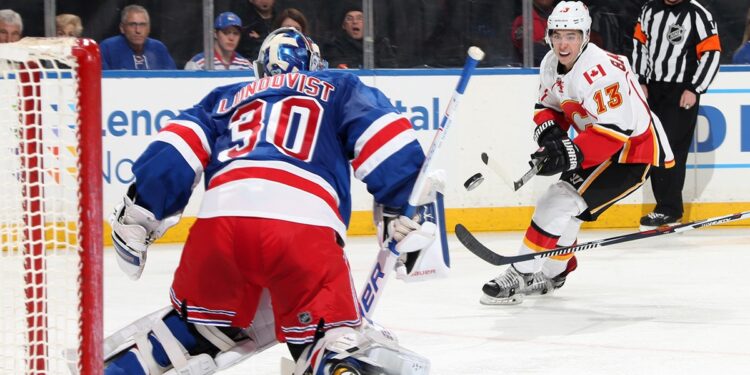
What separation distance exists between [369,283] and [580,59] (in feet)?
6.74

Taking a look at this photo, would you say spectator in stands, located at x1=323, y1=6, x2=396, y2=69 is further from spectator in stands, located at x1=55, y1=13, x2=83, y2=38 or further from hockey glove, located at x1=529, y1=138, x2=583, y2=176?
hockey glove, located at x1=529, y1=138, x2=583, y2=176

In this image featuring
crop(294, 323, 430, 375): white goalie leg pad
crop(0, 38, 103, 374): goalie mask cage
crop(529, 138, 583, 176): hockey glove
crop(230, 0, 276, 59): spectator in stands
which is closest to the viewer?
crop(0, 38, 103, 374): goalie mask cage

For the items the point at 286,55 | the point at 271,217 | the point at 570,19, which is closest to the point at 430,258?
the point at 271,217

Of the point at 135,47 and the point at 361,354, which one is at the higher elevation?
the point at 135,47

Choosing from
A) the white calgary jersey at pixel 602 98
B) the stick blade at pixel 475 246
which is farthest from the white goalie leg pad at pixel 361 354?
the white calgary jersey at pixel 602 98

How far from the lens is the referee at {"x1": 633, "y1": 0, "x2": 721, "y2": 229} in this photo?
6.35m

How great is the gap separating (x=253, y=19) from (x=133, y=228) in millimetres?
3979

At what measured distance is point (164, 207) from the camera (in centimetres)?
243

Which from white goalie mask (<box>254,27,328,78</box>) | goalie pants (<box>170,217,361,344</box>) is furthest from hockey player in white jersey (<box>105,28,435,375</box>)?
white goalie mask (<box>254,27,328,78</box>)

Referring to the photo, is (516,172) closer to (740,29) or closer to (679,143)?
(679,143)

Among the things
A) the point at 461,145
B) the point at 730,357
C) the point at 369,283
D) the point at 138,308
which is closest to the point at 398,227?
the point at 369,283

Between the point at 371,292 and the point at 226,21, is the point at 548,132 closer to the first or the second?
the point at 371,292

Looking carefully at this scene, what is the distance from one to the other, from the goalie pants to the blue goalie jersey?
1.3 inches

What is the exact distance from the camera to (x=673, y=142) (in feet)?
21.0
